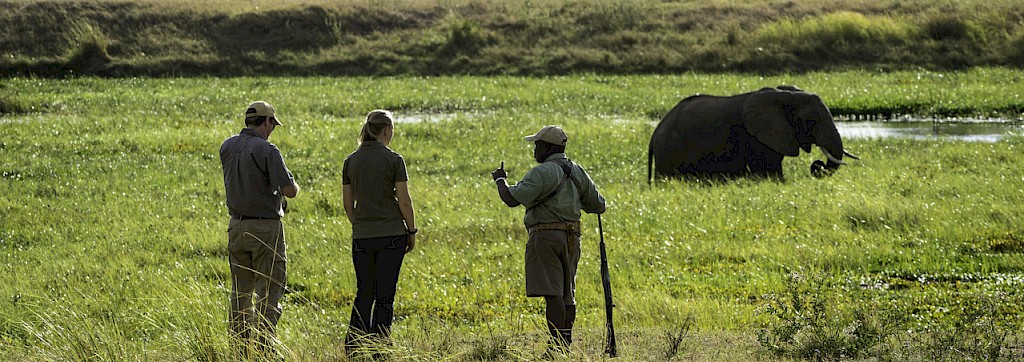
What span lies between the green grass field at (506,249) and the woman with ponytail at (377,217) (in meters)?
0.39

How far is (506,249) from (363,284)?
4.76 m

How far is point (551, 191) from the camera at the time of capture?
28.6 ft

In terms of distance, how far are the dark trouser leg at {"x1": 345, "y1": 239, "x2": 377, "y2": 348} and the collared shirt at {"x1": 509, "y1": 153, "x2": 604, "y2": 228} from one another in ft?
3.77

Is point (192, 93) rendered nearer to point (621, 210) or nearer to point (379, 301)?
point (621, 210)

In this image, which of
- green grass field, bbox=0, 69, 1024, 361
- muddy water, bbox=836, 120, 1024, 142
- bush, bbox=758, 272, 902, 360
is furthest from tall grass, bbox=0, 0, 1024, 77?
bush, bbox=758, 272, 902, 360

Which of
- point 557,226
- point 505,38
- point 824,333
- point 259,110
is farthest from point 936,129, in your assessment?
point 259,110

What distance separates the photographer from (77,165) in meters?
21.5

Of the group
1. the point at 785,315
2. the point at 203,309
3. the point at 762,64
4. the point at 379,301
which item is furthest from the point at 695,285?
the point at 762,64

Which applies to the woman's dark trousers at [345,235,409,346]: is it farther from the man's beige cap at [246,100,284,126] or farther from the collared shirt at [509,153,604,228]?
the man's beige cap at [246,100,284,126]

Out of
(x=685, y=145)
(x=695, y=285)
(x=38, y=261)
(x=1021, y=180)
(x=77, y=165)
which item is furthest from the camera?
(x=77, y=165)

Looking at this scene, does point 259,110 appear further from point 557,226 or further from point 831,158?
point 831,158

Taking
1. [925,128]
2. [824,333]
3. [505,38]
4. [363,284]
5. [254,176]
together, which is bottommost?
[925,128]

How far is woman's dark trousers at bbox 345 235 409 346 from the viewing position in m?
8.90

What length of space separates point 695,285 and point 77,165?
1353 centimetres
